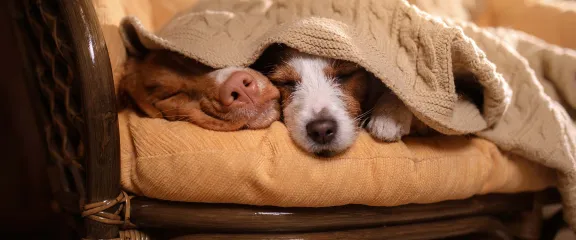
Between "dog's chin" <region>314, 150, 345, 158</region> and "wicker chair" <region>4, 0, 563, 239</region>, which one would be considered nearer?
"wicker chair" <region>4, 0, 563, 239</region>

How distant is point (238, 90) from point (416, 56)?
0.45m

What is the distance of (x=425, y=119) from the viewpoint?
3.60 feet

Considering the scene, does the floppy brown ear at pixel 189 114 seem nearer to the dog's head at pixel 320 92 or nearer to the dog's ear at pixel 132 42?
the dog's head at pixel 320 92

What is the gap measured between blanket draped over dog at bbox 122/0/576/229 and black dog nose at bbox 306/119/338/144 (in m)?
0.17

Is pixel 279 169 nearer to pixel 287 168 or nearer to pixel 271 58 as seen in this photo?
pixel 287 168

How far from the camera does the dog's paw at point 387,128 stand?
1137 millimetres

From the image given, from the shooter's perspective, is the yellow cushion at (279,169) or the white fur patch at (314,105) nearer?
the yellow cushion at (279,169)

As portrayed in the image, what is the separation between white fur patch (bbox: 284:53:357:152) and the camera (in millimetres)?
1090

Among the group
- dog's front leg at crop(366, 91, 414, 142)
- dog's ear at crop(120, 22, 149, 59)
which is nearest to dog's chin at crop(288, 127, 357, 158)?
dog's front leg at crop(366, 91, 414, 142)

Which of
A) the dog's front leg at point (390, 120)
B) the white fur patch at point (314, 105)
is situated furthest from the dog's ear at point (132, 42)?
the dog's front leg at point (390, 120)

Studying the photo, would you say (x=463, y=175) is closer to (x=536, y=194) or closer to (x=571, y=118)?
(x=536, y=194)

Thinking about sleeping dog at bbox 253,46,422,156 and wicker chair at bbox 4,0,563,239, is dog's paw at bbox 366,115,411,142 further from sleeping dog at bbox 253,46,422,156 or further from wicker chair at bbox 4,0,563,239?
wicker chair at bbox 4,0,563,239

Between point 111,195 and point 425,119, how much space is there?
733 millimetres

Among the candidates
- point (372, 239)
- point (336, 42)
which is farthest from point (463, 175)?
point (336, 42)
